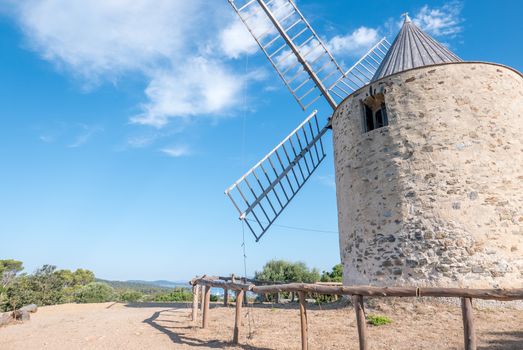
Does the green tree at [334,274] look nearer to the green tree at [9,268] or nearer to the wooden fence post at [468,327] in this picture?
the wooden fence post at [468,327]

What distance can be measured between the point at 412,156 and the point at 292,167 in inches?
196

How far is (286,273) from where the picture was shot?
16688 millimetres

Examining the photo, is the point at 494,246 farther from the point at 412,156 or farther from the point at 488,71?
the point at 488,71

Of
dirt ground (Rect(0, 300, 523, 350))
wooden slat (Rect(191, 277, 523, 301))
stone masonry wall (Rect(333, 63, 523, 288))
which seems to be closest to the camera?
wooden slat (Rect(191, 277, 523, 301))

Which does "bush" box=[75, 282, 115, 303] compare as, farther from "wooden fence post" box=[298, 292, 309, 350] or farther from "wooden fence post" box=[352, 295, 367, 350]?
"wooden fence post" box=[352, 295, 367, 350]

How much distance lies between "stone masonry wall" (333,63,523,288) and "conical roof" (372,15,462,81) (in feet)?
3.58

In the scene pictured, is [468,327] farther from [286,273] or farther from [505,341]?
[286,273]

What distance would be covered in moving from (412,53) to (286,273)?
11.6m

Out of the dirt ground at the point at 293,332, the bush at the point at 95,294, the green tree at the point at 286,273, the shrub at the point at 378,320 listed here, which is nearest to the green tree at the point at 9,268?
the bush at the point at 95,294

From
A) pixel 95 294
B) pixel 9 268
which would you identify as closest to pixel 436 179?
pixel 95 294

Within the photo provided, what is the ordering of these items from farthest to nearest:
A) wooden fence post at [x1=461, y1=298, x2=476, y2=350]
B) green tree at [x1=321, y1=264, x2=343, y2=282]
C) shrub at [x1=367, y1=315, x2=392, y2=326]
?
green tree at [x1=321, y1=264, x2=343, y2=282]
shrub at [x1=367, y1=315, x2=392, y2=326]
wooden fence post at [x1=461, y1=298, x2=476, y2=350]

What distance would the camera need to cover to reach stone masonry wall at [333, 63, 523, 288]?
20.6 ft

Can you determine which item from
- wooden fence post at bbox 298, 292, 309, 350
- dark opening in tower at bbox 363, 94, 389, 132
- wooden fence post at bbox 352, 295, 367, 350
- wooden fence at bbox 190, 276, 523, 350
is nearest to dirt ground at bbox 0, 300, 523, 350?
wooden fence post at bbox 298, 292, 309, 350

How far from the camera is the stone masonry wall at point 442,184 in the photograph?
628 cm
